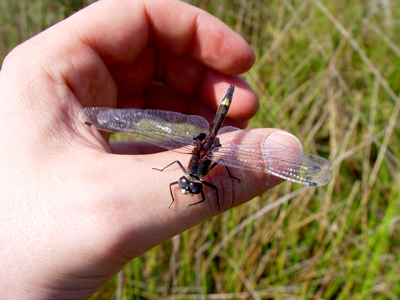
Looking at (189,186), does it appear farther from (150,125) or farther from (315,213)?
(315,213)

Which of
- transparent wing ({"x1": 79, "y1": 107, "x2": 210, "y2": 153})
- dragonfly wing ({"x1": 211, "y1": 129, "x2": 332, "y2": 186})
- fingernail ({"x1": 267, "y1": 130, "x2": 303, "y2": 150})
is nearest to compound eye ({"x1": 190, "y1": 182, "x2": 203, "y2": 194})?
dragonfly wing ({"x1": 211, "y1": 129, "x2": 332, "y2": 186})

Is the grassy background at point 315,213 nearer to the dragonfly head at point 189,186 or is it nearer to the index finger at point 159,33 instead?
the index finger at point 159,33

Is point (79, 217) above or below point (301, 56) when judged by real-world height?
below

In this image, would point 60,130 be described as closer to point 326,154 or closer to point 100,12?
point 100,12

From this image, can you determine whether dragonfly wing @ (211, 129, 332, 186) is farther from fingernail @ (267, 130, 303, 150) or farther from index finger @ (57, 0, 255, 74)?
index finger @ (57, 0, 255, 74)

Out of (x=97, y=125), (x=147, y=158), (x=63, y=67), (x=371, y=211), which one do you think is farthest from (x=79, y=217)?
(x=371, y=211)

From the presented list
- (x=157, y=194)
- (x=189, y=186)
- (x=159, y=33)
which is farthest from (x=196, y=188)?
(x=159, y=33)
